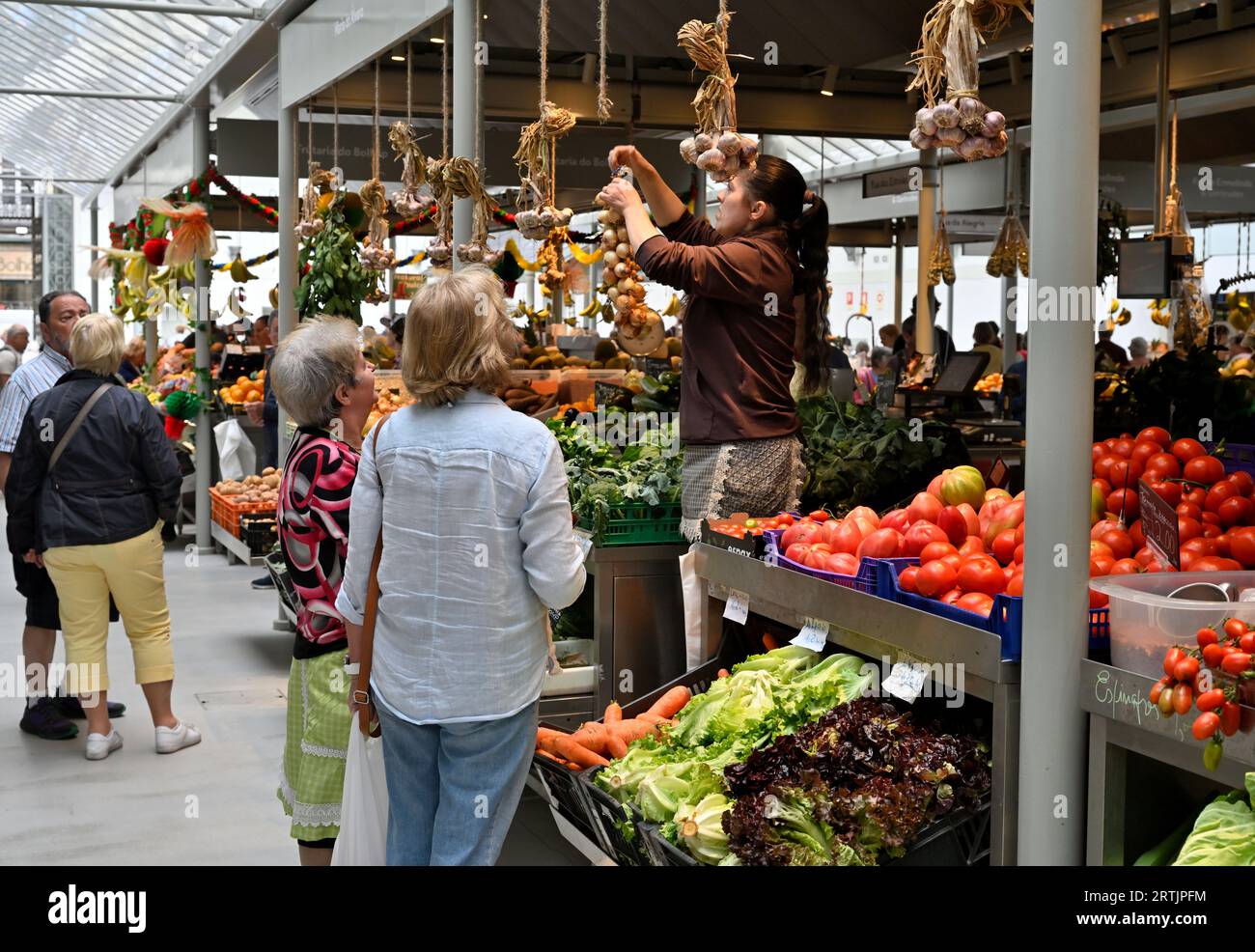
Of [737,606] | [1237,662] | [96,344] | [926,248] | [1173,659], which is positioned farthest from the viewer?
[926,248]

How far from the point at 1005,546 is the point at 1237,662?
3.33 ft

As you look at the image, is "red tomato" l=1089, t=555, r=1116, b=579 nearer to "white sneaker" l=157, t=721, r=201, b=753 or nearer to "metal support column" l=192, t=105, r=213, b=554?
"white sneaker" l=157, t=721, r=201, b=753

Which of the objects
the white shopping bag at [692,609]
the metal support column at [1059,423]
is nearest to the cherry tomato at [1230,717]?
the metal support column at [1059,423]

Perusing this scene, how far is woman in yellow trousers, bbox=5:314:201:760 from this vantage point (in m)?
5.27

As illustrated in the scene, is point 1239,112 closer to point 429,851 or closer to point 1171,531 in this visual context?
point 1171,531

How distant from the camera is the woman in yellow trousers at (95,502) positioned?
527 centimetres

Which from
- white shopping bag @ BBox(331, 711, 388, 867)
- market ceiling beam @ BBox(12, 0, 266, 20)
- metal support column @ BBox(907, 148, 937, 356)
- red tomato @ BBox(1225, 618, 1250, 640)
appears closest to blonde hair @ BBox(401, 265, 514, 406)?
white shopping bag @ BBox(331, 711, 388, 867)

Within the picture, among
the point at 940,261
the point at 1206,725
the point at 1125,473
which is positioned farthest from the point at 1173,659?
the point at 940,261

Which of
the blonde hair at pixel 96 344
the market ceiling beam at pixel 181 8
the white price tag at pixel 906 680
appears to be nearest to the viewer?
the white price tag at pixel 906 680

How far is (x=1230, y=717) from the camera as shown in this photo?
2.23 meters

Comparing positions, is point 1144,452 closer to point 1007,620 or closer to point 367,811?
point 1007,620

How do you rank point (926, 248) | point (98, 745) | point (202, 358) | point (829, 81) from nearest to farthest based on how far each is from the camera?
point (98, 745) < point (829, 81) < point (202, 358) < point (926, 248)

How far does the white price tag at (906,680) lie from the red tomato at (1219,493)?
800mm

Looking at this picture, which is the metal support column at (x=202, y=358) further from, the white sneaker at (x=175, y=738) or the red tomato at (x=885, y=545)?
the red tomato at (x=885, y=545)
